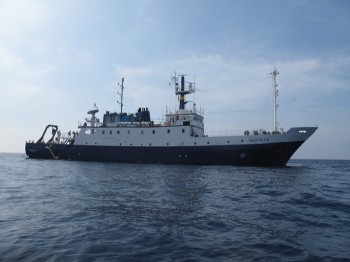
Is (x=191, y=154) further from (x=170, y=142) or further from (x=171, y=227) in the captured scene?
(x=171, y=227)

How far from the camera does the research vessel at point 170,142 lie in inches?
1328

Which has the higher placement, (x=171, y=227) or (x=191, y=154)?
(x=191, y=154)

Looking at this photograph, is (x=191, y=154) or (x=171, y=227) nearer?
(x=171, y=227)

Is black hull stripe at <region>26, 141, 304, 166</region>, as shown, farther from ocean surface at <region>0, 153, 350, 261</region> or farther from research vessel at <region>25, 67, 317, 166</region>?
ocean surface at <region>0, 153, 350, 261</region>

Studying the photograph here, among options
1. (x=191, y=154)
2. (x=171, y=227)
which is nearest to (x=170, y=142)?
(x=191, y=154)

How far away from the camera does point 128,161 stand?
41.4 metres

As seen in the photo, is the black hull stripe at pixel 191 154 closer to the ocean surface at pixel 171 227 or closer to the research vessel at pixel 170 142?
the research vessel at pixel 170 142

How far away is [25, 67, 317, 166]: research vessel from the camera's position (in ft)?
111

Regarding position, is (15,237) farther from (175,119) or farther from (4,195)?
(175,119)

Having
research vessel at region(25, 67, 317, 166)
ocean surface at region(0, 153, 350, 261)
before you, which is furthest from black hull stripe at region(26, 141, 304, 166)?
ocean surface at region(0, 153, 350, 261)

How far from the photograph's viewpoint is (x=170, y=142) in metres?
38.9

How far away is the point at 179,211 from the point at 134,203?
2417 millimetres

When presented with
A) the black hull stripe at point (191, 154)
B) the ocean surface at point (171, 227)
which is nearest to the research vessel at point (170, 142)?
the black hull stripe at point (191, 154)

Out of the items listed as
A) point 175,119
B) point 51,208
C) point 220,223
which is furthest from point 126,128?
point 220,223
